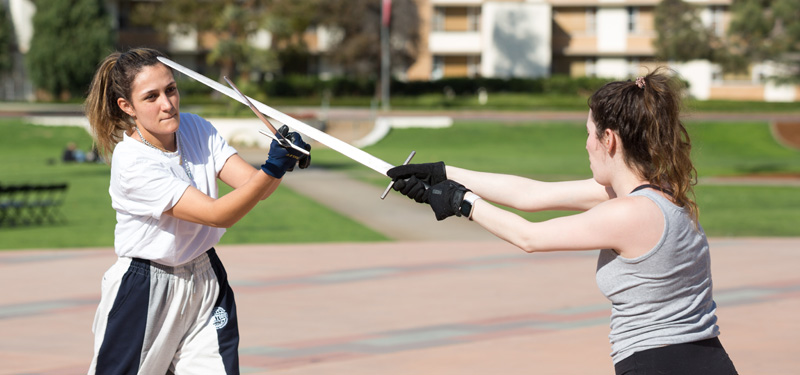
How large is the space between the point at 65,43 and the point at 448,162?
30660 millimetres

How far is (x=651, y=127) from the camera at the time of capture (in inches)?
120

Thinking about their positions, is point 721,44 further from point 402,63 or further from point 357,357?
point 357,357

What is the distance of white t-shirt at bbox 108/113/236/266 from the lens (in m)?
3.54

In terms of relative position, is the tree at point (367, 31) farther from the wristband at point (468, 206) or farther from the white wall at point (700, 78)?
the wristband at point (468, 206)

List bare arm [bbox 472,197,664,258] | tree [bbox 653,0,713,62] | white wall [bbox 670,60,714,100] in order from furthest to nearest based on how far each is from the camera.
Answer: white wall [bbox 670,60,714,100], tree [bbox 653,0,713,62], bare arm [bbox 472,197,664,258]

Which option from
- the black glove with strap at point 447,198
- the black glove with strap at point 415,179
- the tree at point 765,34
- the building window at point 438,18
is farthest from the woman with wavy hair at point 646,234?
the building window at point 438,18

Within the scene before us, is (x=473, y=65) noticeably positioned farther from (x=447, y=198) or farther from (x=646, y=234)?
(x=646, y=234)

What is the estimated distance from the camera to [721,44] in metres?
37.6

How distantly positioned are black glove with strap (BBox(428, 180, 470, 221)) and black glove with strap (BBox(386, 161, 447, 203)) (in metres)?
0.19

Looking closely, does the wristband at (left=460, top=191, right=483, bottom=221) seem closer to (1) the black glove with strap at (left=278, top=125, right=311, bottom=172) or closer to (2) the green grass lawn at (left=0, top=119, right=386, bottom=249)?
(1) the black glove with strap at (left=278, top=125, right=311, bottom=172)

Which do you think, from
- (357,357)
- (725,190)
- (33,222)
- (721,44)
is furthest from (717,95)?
(357,357)

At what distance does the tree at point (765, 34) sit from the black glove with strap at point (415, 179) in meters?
→ 31.1

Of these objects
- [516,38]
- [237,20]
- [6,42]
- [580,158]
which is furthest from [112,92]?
[516,38]

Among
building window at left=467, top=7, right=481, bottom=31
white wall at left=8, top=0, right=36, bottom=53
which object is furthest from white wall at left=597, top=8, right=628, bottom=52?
white wall at left=8, top=0, right=36, bottom=53
